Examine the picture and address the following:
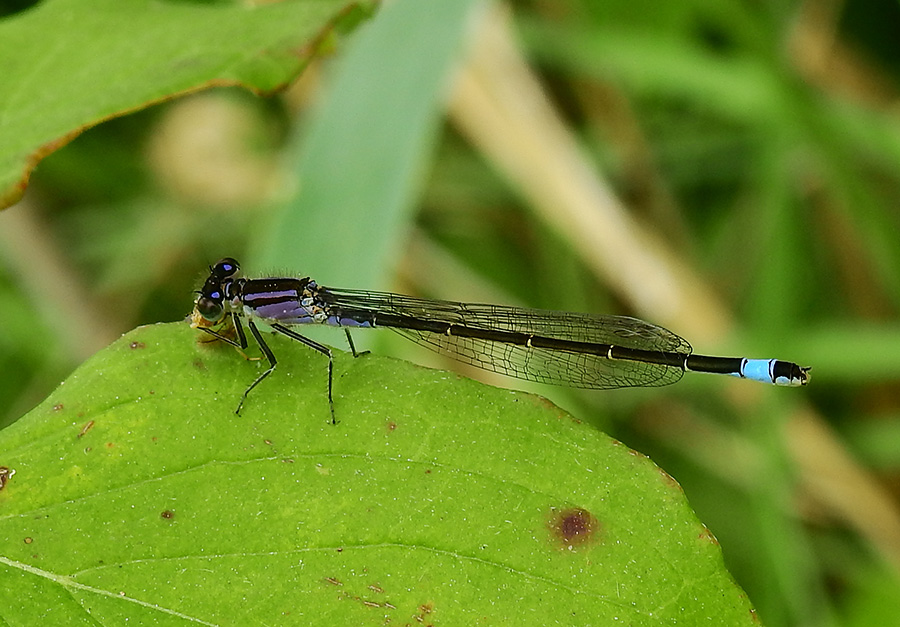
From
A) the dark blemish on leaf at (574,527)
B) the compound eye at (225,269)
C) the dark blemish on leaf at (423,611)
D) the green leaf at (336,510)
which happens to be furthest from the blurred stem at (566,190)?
the dark blemish on leaf at (423,611)

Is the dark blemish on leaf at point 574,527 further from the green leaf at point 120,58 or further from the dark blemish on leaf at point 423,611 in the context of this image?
the green leaf at point 120,58

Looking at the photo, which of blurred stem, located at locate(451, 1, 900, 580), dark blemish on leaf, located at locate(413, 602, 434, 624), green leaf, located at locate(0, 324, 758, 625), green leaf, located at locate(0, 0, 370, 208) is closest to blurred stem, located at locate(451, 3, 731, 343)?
blurred stem, located at locate(451, 1, 900, 580)

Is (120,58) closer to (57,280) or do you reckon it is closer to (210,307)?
(210,307)

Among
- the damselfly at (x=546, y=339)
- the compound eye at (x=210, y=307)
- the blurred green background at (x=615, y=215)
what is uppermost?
the blurred green background at (x=615, y=215)

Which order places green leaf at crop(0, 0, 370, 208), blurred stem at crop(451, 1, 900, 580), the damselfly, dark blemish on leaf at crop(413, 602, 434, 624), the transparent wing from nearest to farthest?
dark blemish on leaf at crop(413, 602, 434, 624) → green leaf at crop(0, 0, 370, 208) → the damselfly → the transparent wing → blurred stem at crop(451, 1, 900, 580)

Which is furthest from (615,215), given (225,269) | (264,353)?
(264,353)

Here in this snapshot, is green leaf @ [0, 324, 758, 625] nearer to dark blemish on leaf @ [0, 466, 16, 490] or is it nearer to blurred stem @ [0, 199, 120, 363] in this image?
dark blemish on leaf @ [0, 466, 16, 490]
